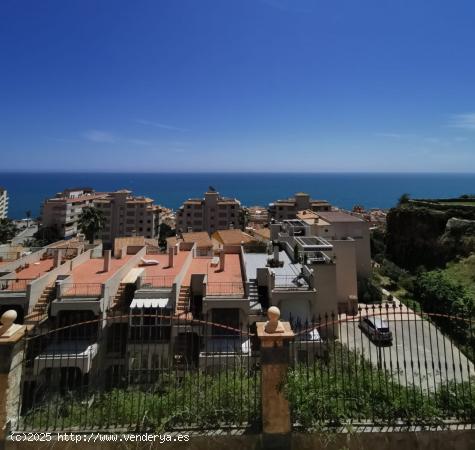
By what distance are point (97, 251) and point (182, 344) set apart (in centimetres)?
1407

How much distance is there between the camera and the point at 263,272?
1781 cm

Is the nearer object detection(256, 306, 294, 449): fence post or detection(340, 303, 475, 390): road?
detection(256, 306, 294, 449): fence post

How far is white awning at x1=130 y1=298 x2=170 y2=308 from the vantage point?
15.2m

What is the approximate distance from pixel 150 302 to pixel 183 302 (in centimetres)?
156

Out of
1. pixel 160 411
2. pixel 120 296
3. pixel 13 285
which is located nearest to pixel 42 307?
pixel 13 285

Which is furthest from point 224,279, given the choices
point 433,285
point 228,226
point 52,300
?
point 228,226

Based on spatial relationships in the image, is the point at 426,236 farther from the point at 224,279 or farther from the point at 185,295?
the point at 185,295

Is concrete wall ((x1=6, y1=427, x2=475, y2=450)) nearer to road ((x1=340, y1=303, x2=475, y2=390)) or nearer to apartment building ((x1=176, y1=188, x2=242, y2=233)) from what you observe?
road ((x1=340, y1=303, x2=475, y2=390))

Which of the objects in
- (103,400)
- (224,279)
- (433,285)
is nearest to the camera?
(103,400)

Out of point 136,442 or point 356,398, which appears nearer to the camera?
point 136,442

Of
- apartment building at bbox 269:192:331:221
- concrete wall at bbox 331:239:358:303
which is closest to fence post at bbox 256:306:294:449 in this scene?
concrete wall at bbox 331:239:358:303

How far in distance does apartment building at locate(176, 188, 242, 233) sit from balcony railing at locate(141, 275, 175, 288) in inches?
2295

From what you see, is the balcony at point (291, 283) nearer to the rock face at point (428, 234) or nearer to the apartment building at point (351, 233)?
the apartment building at point (351, 233)

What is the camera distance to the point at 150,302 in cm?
1560
